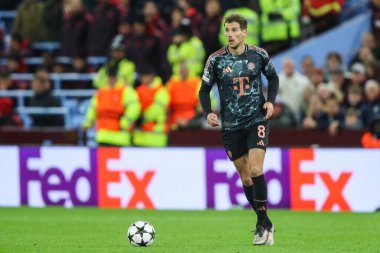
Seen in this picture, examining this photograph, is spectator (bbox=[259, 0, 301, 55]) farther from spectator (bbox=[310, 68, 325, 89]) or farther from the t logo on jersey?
the t logo on jersey

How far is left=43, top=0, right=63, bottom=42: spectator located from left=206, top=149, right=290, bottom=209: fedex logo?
781cm

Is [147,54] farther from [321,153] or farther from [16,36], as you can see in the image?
[321,153]

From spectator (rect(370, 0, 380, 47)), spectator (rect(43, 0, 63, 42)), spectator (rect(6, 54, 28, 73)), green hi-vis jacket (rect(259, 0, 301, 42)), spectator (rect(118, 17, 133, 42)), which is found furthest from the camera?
spectator (rect(43, 0, 63, 42))

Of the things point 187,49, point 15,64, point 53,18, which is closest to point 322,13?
point 187,49

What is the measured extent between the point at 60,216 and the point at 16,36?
877 cm

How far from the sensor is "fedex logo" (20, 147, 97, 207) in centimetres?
1747

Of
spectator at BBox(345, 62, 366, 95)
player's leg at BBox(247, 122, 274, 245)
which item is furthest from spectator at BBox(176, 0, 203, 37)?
player's leg at BBox(247, 122, 274, 245)

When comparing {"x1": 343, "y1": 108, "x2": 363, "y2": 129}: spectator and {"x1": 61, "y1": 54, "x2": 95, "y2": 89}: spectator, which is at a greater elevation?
{"x1": 61, "y1": 54, "x2": 95, "y2": 89}: spectator

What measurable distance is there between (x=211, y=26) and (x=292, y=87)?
2381mm

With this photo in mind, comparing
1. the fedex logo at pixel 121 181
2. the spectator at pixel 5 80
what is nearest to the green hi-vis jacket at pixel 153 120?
the fedex logo at pixel 121 181

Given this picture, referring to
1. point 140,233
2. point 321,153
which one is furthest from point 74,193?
point 140,233

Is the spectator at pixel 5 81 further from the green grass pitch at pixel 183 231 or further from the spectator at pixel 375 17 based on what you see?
the spectator at pixel 375 17

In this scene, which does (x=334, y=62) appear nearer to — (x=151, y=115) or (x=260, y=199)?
(x=151, y=115)

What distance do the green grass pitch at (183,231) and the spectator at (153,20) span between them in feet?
18.1
